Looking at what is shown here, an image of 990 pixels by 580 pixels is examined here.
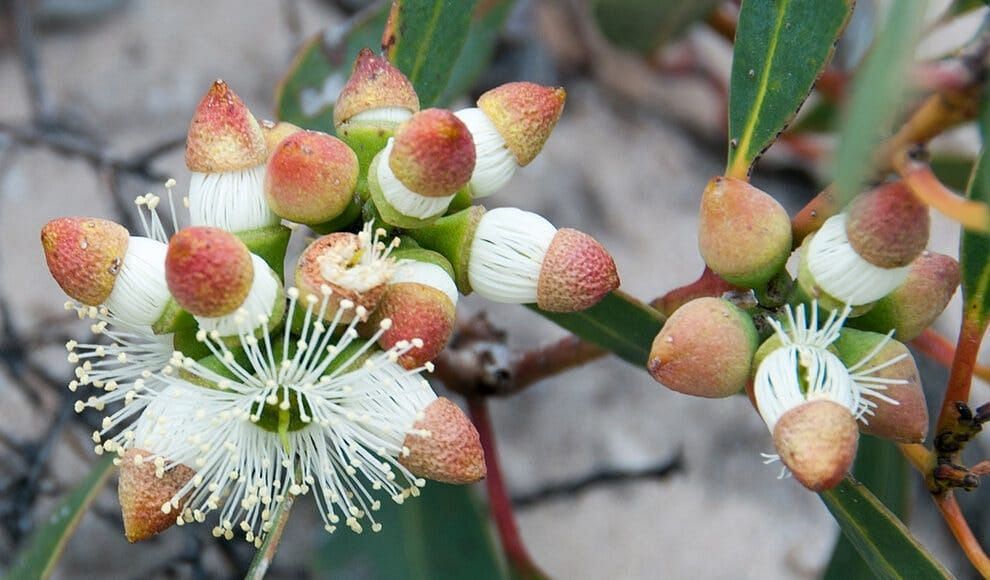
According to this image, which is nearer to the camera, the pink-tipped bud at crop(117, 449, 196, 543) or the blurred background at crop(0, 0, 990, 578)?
the pink-tipped bud at crop(117, 449, 196, 543)

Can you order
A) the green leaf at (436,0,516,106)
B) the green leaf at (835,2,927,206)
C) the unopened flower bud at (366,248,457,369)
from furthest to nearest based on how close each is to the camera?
1. the green leaf at (436,0,516,106)
2. the unopened flower bud at (366,248,457,369)
3. the green leaf at (835,2,927,206)

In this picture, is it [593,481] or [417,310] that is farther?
[593,481]

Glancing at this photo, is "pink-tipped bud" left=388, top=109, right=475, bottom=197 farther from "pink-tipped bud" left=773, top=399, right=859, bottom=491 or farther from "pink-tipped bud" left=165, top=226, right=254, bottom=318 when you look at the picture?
"pink-tipped bud" left=773, top=399, right=859, bottom=491

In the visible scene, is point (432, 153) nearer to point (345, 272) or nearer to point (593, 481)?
point (345, 272)

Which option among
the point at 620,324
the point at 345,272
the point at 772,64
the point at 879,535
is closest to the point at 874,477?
the point at 879,535

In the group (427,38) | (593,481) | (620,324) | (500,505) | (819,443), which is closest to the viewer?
(819,443)

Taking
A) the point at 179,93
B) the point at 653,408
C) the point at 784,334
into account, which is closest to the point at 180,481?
the point at 784,334

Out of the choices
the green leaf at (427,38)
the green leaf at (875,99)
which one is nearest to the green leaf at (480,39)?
the green leaf at (427,38)

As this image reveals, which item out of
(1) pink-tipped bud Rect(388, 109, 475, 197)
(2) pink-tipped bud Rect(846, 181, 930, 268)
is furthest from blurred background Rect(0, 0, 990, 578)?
(2) pink-tipped bud Rect(846, 181, 930, 268)

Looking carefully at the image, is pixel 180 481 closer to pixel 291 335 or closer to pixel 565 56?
pixel 291 335
